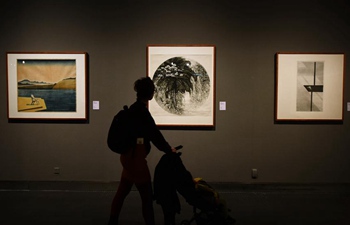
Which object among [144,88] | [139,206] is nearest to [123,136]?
[144,88]

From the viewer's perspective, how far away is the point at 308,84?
4758 millimetres

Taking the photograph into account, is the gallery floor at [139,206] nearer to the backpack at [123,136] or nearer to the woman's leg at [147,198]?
the woman's leg at [147,198]

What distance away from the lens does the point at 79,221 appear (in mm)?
3668

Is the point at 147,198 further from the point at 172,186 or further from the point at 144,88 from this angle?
the point at 144,88

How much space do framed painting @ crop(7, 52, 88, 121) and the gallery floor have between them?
1.11 metres

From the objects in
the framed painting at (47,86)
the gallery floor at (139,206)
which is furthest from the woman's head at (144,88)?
the framed painting at (47,86)

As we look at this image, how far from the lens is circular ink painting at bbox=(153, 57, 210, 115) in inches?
187

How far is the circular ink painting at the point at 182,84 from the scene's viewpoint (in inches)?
187

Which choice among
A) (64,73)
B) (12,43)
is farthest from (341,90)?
(12,43)

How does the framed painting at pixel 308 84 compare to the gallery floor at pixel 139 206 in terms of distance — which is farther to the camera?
the framed painting at pixel 308 84

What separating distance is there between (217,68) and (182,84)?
587mm

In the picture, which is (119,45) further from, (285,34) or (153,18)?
(285,34)

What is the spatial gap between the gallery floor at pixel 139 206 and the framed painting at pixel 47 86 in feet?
3.63

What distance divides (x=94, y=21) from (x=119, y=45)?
53 centimetres
